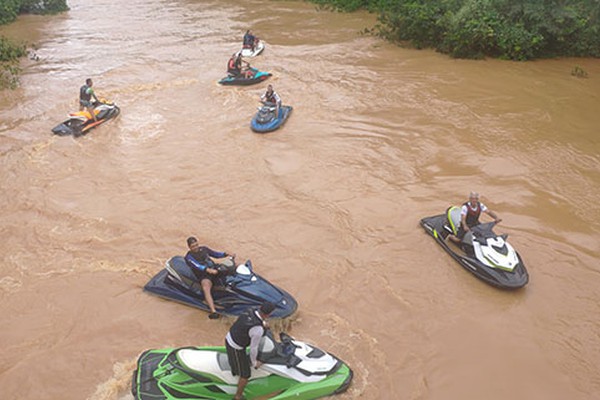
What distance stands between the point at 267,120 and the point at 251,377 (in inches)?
369

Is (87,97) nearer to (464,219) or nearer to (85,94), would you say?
(85,94)

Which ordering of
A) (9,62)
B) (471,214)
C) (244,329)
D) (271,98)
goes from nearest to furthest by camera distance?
(244,329)
(471,214)
(271,98)
(9,62)

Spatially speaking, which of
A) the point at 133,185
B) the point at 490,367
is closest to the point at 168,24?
the point at 133,185

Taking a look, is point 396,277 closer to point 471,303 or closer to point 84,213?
point 471,303

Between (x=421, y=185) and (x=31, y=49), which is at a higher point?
(x=31, y=49)

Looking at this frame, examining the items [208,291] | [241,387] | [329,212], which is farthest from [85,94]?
[241,387]

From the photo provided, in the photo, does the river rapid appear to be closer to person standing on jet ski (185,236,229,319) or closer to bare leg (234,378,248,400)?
person standing on jet ski (185,236,229,319)

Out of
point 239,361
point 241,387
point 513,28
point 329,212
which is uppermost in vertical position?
point 513,28

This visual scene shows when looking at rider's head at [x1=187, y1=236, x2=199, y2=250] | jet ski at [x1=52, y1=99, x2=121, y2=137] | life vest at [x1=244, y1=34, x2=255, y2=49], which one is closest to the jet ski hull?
jet ski at [x1=52, y1=99, x2=121, y2=137]

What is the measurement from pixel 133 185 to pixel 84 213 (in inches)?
56.7

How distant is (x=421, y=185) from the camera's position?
11.2 metres

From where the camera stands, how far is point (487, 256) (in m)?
8.09

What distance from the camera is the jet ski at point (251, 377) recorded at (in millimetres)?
Result: 5875

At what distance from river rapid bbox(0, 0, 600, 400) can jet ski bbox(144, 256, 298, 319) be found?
10.3 inches
